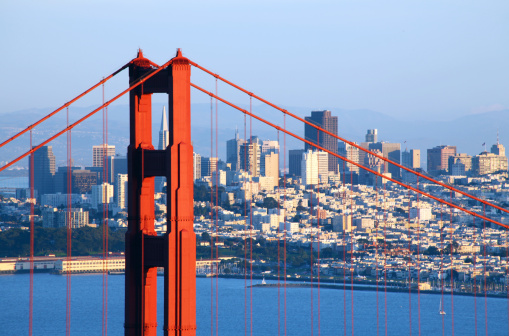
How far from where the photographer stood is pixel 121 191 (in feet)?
190

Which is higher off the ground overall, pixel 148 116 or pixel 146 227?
pixel 148 116

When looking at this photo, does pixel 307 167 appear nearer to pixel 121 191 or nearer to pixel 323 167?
pixel 323 167

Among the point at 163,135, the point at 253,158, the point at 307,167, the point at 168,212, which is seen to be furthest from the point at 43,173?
the point at 168,212

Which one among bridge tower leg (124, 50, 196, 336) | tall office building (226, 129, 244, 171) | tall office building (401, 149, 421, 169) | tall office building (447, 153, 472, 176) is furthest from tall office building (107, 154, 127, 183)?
bridge tower leg (124, 50, 196, 336)

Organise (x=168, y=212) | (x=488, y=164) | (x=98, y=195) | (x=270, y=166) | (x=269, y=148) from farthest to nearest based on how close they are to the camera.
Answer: (x=269, y=148)
(x=488, y=164)
(x=270, y=166)
(x=98, y=195)
(x=168, y=212)

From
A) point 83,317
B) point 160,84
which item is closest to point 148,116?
point 160,84

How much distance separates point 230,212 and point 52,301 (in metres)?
21.8

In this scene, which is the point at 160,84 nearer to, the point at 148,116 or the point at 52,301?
the point at 148,116

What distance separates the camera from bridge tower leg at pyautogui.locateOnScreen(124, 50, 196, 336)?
7305mm

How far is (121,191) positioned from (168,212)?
51.1 m

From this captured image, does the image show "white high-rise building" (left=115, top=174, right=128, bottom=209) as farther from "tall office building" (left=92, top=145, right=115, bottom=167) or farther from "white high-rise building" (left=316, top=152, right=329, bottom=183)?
"white high-rise building" (left=316, top=152, right=329, bottom=183)

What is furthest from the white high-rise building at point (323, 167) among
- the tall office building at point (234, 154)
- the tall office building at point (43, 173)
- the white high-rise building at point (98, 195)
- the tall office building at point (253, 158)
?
the tall office building at point (43, 173)

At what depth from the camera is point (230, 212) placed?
54.3 m

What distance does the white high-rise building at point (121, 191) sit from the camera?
56.6 meters
